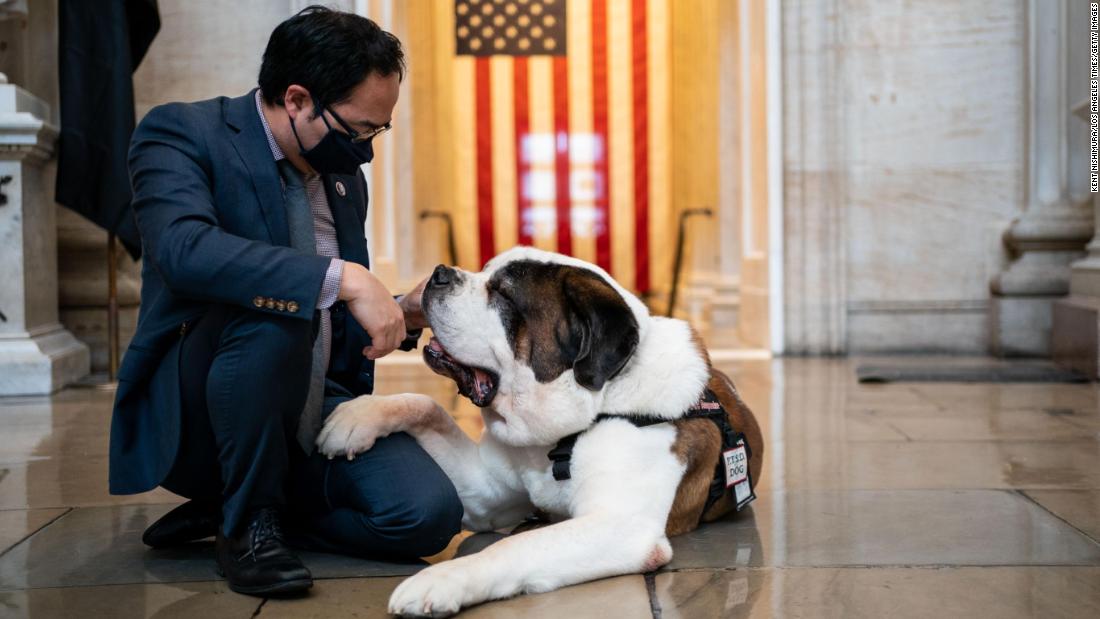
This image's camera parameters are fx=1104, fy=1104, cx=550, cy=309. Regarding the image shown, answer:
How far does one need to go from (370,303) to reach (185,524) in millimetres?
762

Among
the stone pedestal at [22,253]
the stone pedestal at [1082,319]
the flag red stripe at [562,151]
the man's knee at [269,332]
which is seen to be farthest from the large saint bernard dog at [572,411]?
the flag red stripe at [562,151]

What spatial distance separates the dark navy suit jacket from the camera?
2102mm

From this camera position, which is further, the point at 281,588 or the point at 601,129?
the point at 601,129

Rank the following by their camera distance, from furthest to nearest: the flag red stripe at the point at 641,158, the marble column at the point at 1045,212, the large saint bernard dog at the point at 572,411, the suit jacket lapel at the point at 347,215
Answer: the flag red stripe at the point at 641,158 → the marble column at the point at 1045,212 → the suit jacket lapel at the point at 347,215 → the large saint bernard dog at the point at 572,411

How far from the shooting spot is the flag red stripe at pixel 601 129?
36.1ft

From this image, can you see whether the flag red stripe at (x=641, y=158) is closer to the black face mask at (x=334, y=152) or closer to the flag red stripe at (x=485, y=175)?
the flag red stripe at (x=485, y=175)

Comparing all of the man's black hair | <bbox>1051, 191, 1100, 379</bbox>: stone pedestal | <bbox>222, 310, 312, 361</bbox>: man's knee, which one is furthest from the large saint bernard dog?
<bbox>1051, 191, 1100, 379</bbox>: stone pedestal

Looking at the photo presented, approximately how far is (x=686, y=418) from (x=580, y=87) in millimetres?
9035

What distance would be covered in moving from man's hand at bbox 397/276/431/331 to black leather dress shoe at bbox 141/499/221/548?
59cm

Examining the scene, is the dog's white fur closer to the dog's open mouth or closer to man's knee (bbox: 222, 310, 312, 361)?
the dog's open mouth

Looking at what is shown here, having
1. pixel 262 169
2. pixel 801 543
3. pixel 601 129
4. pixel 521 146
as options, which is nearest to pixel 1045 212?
pixel 801 543

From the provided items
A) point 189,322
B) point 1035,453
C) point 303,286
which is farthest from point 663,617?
point 1035,453

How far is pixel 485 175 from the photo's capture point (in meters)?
11.1

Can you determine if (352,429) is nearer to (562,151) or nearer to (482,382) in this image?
(482,382)
